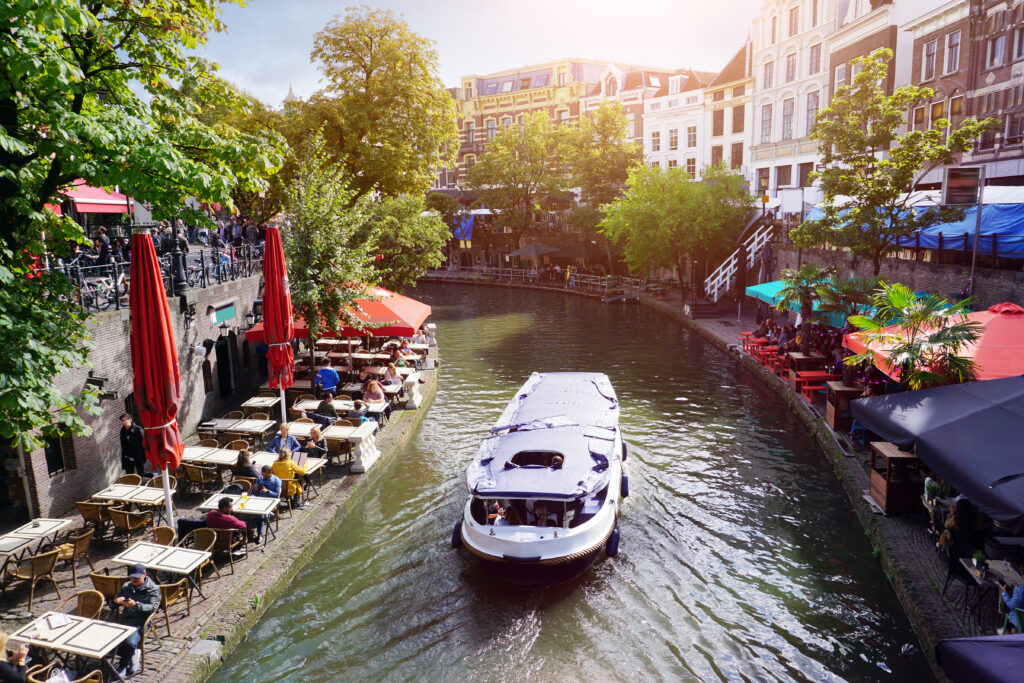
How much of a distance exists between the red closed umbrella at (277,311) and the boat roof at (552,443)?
199 inches

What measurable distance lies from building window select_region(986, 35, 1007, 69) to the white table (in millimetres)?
33425

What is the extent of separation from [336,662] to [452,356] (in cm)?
1991

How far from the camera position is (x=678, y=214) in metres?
36.8

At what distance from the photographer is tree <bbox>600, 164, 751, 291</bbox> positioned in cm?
3697

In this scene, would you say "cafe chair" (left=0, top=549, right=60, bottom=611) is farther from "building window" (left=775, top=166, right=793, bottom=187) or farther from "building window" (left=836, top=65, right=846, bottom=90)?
"building window" (left=775, top=166, right=793, bottom=187)

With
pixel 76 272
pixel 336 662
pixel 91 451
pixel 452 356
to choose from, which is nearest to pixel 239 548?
pixel 336 662

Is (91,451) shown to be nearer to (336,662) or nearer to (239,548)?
(239,548)

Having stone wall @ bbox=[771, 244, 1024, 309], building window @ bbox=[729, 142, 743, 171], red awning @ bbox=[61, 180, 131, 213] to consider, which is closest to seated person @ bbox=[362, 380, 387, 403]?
red awning @ bbox=[61, 180, 131, 213]

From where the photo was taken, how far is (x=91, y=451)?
12.7m

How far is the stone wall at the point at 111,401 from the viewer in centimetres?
1176

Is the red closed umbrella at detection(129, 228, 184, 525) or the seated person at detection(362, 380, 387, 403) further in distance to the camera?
the seated person at detection(362, 380, 387, 403)

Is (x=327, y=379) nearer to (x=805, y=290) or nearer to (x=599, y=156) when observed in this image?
(x=805, y=290)

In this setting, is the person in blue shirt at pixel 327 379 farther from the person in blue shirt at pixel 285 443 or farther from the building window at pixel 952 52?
the building window at pixel 952 52

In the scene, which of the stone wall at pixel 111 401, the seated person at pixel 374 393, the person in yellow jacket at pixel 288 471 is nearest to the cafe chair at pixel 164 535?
the person in yellow jacket at pixel 288 471
